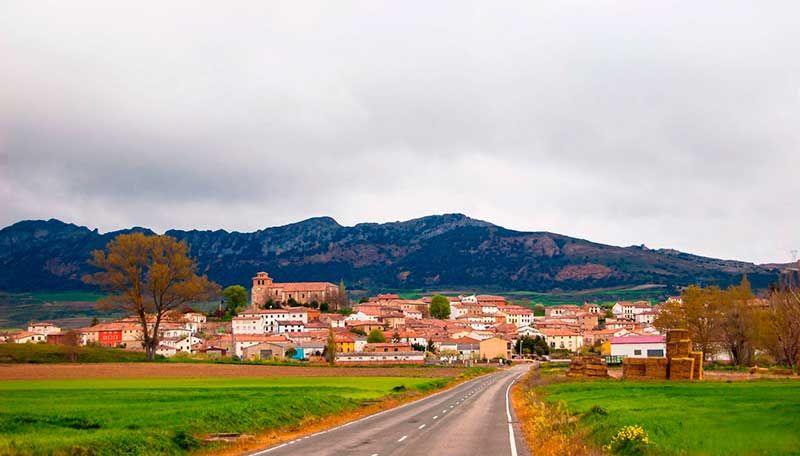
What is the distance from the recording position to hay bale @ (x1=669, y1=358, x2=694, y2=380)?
223ft

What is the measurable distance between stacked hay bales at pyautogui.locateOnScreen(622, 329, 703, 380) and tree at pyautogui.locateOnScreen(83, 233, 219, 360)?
162ft

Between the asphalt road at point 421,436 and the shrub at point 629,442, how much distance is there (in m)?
2.86

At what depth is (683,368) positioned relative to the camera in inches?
2685

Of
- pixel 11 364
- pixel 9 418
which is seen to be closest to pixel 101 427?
pixel 9 418

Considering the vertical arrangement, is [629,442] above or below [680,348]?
above

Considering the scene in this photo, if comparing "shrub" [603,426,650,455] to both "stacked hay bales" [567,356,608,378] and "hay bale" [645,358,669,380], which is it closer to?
"hay bale" [645,358,669,380]

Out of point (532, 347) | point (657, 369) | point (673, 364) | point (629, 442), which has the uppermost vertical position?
point (629, 442)

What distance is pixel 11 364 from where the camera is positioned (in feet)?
271

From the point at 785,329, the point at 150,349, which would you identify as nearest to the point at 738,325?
the point at 785,329

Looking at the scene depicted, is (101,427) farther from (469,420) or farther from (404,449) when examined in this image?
(469,420)

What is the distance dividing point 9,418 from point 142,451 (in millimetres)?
8747

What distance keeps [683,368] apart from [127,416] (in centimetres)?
4877

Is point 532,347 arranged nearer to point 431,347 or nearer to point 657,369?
point 431,347

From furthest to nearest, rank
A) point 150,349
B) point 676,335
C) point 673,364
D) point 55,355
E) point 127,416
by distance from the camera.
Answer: point 150,349 < point 55,355 < point 676,335 < point 673,364 < point 127,416
